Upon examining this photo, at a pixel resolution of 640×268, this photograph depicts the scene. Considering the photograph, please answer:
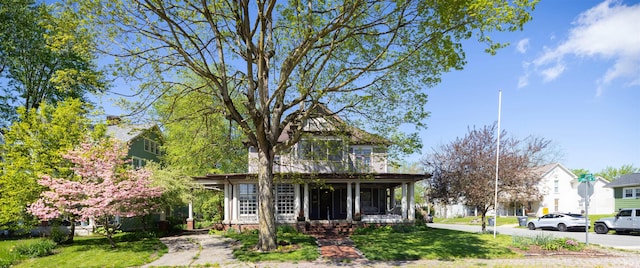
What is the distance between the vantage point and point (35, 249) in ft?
49.0

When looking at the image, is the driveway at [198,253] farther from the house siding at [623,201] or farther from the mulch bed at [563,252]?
the house siding at [623,201]

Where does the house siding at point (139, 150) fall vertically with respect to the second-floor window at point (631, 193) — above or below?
above

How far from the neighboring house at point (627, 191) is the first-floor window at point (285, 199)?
100.0ft

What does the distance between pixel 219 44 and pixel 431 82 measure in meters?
7.62

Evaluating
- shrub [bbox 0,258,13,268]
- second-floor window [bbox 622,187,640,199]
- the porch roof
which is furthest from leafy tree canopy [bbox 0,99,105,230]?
second-floor window [bbox 622,187,640,199]

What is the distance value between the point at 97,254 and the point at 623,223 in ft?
87.9

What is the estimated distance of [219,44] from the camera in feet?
45.3

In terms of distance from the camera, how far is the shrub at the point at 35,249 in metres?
14.8

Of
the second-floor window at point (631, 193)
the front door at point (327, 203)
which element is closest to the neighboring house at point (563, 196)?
the second-floor window at point (631, 193)

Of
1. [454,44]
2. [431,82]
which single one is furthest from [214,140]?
[454,44]

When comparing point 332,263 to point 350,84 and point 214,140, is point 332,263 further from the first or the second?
point 214,140

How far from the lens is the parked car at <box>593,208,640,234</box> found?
861 inches

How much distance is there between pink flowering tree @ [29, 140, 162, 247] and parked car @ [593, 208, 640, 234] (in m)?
24.8

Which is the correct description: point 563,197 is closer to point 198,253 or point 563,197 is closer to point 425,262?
point 425,262
